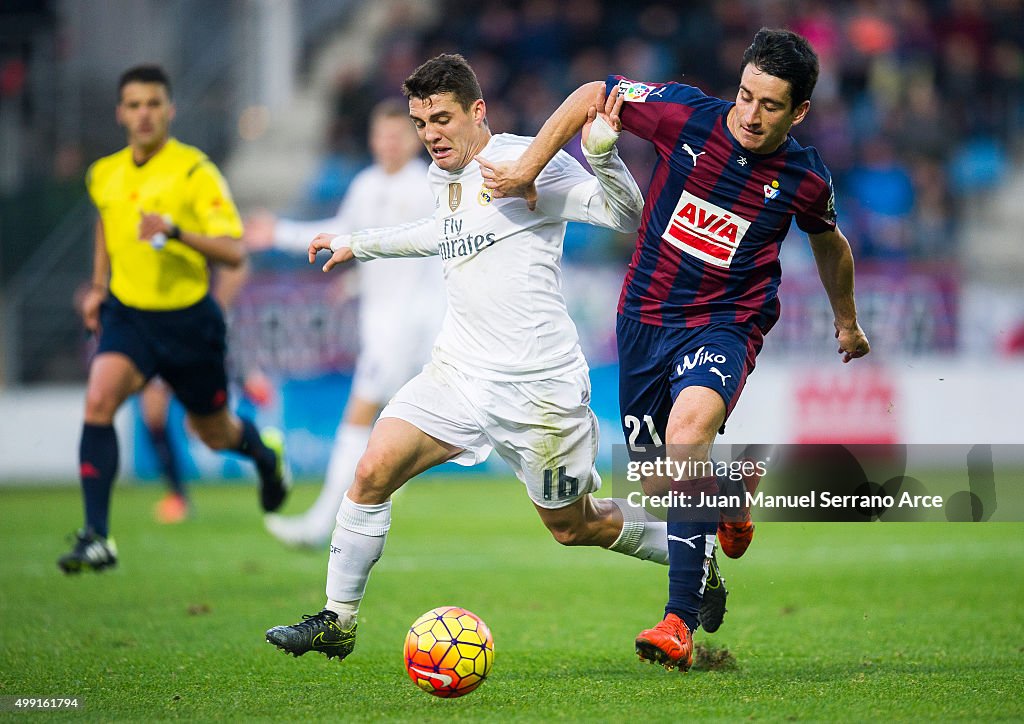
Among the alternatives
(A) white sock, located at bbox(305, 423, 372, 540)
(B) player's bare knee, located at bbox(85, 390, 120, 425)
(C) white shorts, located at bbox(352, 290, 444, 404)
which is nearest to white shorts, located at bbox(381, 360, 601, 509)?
(B) player's bare knee, located at bbox(85, 390, 120, 425)

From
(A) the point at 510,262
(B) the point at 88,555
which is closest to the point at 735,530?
(A) the point at 510,262

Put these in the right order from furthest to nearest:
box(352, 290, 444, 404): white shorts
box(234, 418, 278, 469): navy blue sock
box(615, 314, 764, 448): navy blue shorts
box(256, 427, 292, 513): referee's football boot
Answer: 1. box(352, 290, 444, 404): white shorts
2. box(256, 427, 292, 513): referee's football boot
3. box(234, 418, 278, 469): navy blue sock
4. box(615, 314, 764, 448): navy blue shorts

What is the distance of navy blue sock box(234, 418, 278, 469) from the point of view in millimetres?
8703

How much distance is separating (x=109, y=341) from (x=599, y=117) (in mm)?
3735

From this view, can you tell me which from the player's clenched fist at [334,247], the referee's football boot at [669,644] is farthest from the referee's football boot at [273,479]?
the referee's football boot at [669,644]

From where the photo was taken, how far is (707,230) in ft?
18.0

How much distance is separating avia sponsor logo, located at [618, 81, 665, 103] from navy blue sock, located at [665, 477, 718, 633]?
1.58 metres

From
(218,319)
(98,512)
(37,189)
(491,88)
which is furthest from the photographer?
(491,88)

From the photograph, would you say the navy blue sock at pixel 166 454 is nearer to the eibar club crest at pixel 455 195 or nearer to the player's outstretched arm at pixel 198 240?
the player's outstretched arm at pixel 198 240

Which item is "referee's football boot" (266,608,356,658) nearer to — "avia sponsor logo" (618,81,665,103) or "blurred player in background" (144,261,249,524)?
"avia sponsor logo" (618,81,665,103)

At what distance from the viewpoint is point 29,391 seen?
1513cm

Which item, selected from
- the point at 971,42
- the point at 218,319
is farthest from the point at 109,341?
the point at 971,42

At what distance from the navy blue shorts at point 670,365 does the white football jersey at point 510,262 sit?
338 mm

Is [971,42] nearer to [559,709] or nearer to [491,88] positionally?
[491,88]
